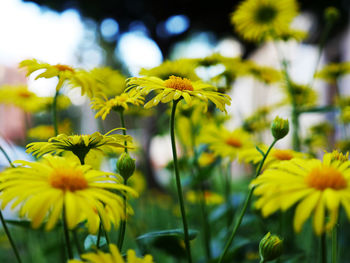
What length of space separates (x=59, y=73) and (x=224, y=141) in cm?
59

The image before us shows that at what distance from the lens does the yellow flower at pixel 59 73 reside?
642 mm

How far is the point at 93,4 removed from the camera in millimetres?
3223

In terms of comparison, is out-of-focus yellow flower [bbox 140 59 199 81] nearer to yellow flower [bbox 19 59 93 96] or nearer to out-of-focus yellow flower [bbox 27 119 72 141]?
yellow flower [bbox 19 59 93 96]

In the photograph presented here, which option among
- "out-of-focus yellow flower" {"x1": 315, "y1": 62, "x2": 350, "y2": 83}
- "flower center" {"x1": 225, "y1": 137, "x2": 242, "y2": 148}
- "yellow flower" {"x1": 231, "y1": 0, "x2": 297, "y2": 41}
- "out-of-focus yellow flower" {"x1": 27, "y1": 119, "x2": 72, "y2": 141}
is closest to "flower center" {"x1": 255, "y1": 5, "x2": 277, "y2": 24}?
"yellow flower" {"x1": 231, "y1": 0, "x2": 297, "y2": 41}

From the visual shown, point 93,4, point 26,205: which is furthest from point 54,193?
point 93,4

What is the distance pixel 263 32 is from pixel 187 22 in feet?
7.85

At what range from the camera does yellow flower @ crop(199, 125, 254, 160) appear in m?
1.00

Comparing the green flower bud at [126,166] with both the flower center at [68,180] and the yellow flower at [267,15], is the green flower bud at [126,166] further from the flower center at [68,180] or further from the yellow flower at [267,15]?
the yellow flower at [267,15]

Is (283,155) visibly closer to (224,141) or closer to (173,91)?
(173,91)

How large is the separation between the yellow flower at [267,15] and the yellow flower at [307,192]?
94 centimetres

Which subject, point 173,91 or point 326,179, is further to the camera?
point 173,91

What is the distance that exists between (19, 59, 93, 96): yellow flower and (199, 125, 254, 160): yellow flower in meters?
0.46

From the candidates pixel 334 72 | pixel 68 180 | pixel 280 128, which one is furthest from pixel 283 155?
pixel 334 72

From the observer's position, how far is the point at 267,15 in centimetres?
129
